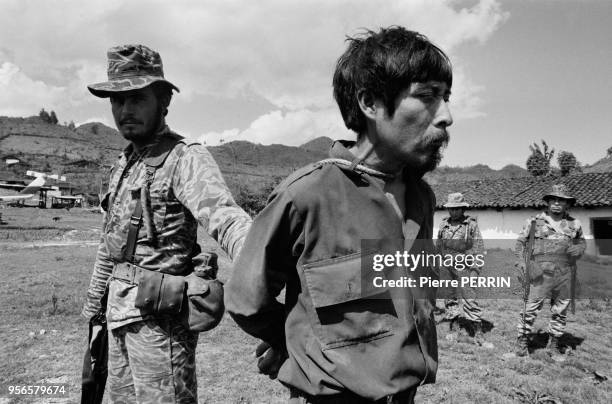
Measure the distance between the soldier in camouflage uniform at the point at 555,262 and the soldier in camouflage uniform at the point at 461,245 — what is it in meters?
0.84

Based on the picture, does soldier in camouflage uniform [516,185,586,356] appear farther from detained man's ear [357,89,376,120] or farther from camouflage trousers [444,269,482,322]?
detained man's ear [357,89,376,120]

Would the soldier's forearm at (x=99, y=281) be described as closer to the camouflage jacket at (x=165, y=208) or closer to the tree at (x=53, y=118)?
the camouflage jacket at (x=165, y=208)

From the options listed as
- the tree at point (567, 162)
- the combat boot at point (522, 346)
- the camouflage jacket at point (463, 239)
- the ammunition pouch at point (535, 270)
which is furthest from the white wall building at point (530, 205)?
the tree at point (567, 162)

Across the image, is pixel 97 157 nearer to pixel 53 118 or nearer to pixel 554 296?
pixel 53 118

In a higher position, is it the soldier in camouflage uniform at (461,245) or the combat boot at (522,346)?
the soldier in camouflage uniform at (461,245)

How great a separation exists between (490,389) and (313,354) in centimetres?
410

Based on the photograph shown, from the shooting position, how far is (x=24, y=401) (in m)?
3.81

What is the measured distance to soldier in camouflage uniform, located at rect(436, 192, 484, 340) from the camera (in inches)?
254

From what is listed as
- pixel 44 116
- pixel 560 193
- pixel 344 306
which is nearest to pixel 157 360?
pixel 344 306

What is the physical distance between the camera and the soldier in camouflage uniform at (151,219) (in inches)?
Answer: 77.2

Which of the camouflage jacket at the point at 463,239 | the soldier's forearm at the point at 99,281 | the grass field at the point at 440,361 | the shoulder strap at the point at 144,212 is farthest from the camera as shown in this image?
the camouflage jacket at the point at 463,239

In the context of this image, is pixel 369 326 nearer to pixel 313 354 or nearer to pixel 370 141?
pixel 313 354

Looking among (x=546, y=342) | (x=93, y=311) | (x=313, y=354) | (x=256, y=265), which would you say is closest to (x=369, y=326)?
(x=313, y=354)

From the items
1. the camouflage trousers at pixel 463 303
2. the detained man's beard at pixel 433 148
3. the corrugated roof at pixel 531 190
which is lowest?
the camouflage trousers at pixel 463 303
